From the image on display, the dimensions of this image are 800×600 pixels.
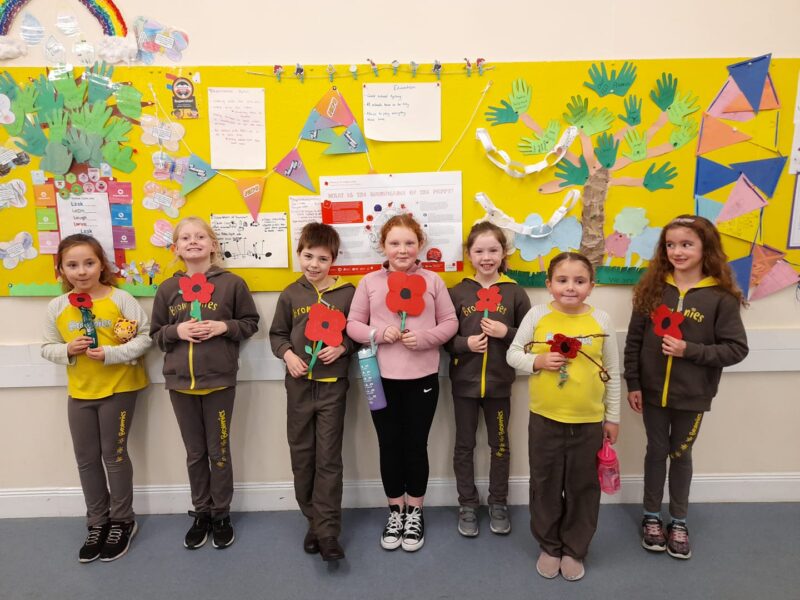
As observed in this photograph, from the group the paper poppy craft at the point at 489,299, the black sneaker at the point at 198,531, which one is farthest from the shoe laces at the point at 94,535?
the paper poppy craft at the point at 489,299

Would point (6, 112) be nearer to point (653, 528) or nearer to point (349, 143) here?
point (349, 143)

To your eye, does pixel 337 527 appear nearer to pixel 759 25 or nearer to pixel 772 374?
pixel 772 374

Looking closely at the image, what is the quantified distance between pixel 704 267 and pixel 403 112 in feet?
4.45

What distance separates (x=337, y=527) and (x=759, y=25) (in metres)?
2.72

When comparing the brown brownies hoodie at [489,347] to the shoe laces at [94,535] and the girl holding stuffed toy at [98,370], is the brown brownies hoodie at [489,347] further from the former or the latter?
the shoe laces at [94,535]

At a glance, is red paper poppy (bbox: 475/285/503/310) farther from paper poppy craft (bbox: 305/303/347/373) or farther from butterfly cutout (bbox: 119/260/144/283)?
butterfly cutout (bbox: 119/260/144/283)

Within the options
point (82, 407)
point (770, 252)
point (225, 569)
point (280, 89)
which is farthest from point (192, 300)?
point (770, 252)

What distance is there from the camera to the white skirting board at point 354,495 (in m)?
2.27

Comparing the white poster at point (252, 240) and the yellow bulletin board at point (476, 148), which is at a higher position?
the yellow bulletin board at point (476, 148)

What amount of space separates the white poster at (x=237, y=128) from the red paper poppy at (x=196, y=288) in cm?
50

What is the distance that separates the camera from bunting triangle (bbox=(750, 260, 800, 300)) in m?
2.16

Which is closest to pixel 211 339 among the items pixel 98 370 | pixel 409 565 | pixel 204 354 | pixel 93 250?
pixel 204 354

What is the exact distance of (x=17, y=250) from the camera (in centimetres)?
212

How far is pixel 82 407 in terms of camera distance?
6.61 ft
